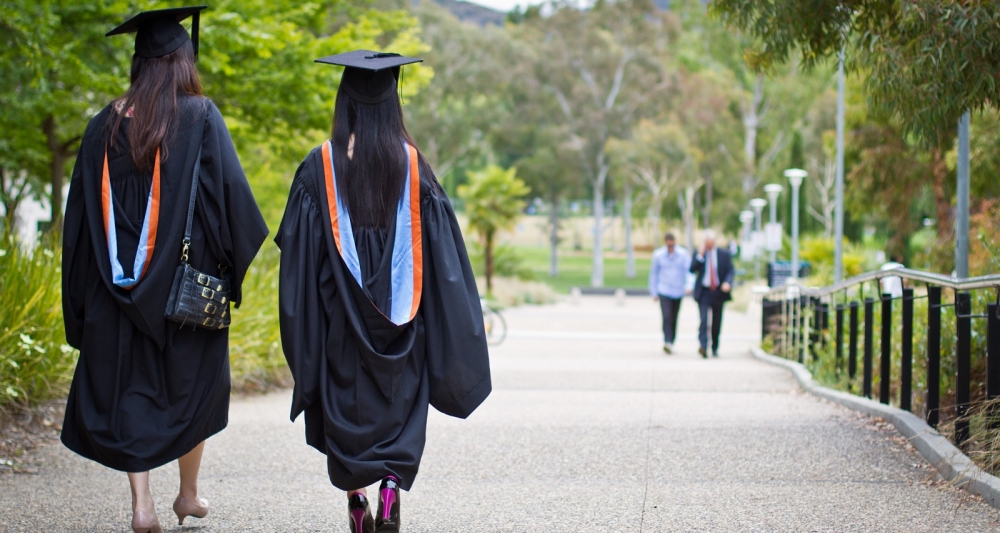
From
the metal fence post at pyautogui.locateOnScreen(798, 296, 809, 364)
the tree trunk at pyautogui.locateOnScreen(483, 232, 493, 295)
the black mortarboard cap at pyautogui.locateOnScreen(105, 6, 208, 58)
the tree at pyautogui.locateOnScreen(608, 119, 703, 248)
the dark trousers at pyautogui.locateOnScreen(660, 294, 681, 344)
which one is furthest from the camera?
the tree at pyautogui.locateOnScreen(608, 119, 703, 248)

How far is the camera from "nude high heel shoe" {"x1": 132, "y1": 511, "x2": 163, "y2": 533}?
3.59m

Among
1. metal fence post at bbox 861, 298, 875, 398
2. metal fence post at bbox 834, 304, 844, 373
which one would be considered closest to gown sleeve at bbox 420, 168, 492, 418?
metal fence post at bbox 861, 298, 875, 398

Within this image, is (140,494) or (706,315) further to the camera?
(706,315)

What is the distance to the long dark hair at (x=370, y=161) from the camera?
3.58 m

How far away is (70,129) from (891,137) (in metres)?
14.6

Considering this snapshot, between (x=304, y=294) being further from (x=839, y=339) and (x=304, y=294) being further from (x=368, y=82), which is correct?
(x=839, y=339)

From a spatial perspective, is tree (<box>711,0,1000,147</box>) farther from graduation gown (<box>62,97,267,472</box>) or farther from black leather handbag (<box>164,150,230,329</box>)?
black leather handbag (<box>164,150,230,329</box>)

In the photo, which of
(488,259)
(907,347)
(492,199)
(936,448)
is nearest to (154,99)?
(936,448)

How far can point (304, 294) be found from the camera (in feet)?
11.5

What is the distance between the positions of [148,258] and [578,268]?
70.2 meters

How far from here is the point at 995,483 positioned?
4.34 m

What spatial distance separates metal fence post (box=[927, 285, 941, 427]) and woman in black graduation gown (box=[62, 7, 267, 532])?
3.70 meters

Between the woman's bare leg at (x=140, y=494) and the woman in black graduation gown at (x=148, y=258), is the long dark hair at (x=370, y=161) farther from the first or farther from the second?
the woman's bare leg at (x=140, y=494)

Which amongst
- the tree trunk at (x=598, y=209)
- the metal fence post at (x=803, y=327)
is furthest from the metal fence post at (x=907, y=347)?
the tree trunk at (x=598, y=209)
